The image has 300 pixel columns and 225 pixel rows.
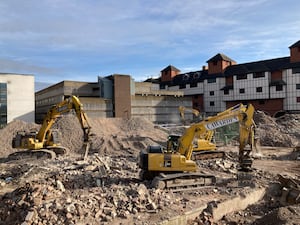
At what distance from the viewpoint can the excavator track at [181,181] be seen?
10.0m

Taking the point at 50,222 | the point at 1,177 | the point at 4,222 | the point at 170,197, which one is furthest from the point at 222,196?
the point at 1,177

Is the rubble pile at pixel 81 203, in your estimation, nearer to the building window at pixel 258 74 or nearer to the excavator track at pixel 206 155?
the excavator track at pixel 206 155

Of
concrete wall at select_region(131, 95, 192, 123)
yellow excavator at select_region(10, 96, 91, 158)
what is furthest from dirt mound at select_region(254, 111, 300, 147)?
yellow excavator at select_region(10, 96, 91, 158)

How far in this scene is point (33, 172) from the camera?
13695 mm

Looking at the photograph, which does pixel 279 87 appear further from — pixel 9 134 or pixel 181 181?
pixel 181 181

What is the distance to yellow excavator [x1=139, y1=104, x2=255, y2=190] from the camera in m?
10.3

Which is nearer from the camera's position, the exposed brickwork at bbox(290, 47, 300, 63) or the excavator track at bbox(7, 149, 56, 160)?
the excavator track at bbox(7, 149, 56, 160)

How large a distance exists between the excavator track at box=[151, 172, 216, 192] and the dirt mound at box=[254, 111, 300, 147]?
16774 millimetres

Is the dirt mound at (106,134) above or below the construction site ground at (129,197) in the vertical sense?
above

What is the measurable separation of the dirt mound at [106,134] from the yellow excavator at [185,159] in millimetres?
10433

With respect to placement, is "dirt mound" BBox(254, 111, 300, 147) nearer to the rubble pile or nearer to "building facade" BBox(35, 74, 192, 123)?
"building facade" BBox(35, 74, 192, 123)

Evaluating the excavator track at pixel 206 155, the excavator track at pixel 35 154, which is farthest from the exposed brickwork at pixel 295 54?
the excavator track at pixel 35 154

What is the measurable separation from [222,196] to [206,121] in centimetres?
261

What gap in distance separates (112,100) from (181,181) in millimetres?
25712
